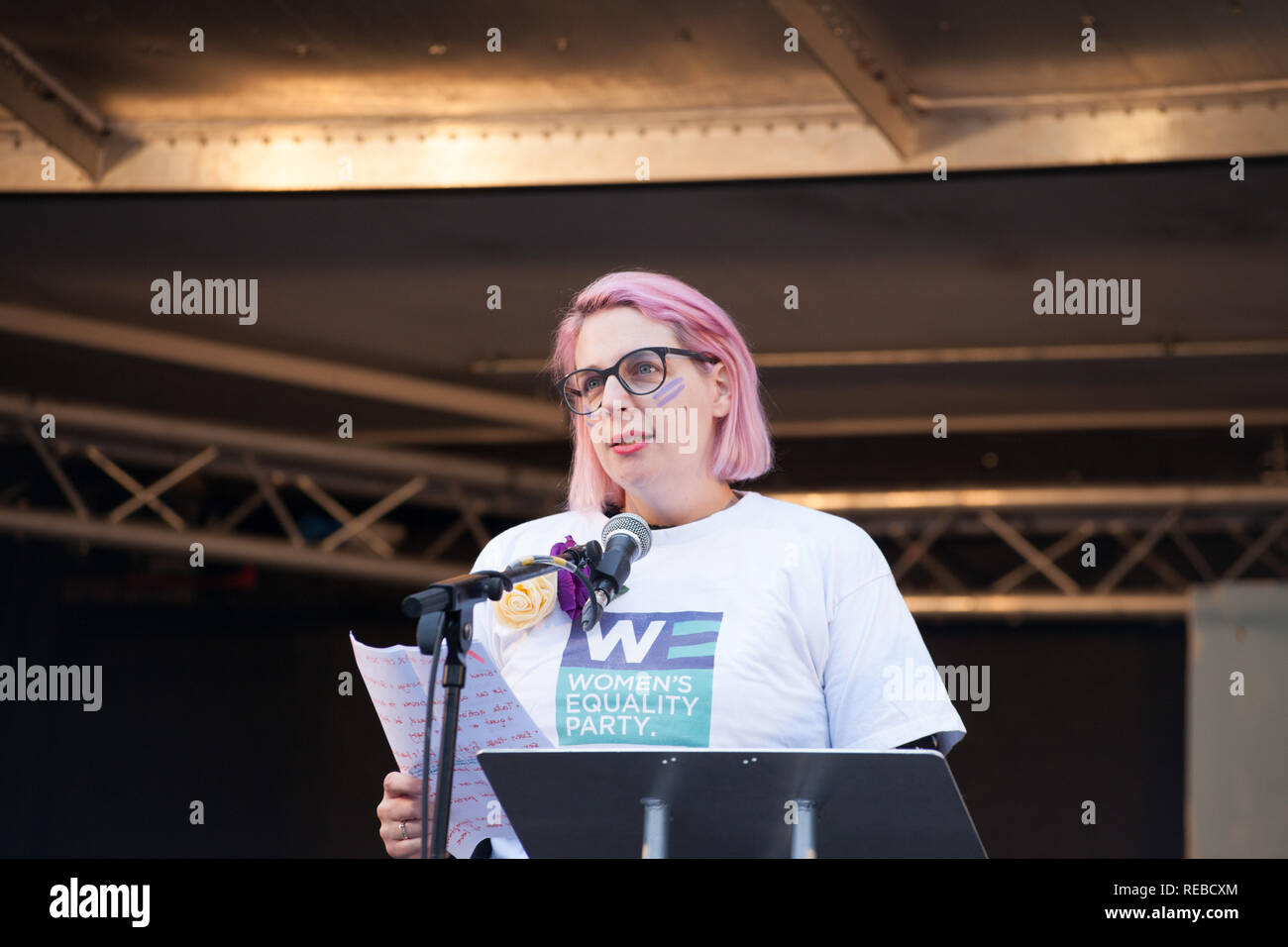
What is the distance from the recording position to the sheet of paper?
1853 millimetres

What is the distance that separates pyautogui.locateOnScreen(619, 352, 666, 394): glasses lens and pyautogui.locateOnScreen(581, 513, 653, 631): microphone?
191mm

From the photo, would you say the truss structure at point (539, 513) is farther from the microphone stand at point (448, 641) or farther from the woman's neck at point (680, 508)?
the microphone stand at point (448, 641)

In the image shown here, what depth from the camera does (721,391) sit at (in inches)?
90.9

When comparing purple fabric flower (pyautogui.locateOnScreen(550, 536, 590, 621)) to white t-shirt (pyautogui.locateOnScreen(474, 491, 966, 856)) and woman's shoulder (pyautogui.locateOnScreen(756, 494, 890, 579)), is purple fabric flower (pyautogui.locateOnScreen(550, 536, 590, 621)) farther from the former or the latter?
woman's shoulder (pyautogui.locateOnScreen(756, 494, 890, 579))

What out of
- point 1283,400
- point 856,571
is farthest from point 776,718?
point 1283,400

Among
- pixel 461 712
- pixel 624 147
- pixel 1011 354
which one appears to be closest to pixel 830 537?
pixel 461 712

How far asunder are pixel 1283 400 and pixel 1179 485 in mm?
705

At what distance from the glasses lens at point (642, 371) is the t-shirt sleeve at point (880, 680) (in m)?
0.41

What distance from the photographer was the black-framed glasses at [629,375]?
2178mm

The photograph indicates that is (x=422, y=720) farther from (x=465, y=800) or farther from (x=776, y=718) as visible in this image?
(x=776, y=718)

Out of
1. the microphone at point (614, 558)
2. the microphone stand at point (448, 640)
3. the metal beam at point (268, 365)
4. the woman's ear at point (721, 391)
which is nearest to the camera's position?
the microphone stand at point (448, 640)

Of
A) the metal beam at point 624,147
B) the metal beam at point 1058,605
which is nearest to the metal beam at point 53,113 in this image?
the metal beam at point 624,147

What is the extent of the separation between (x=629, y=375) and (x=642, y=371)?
24 mm

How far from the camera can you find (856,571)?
2135mm
